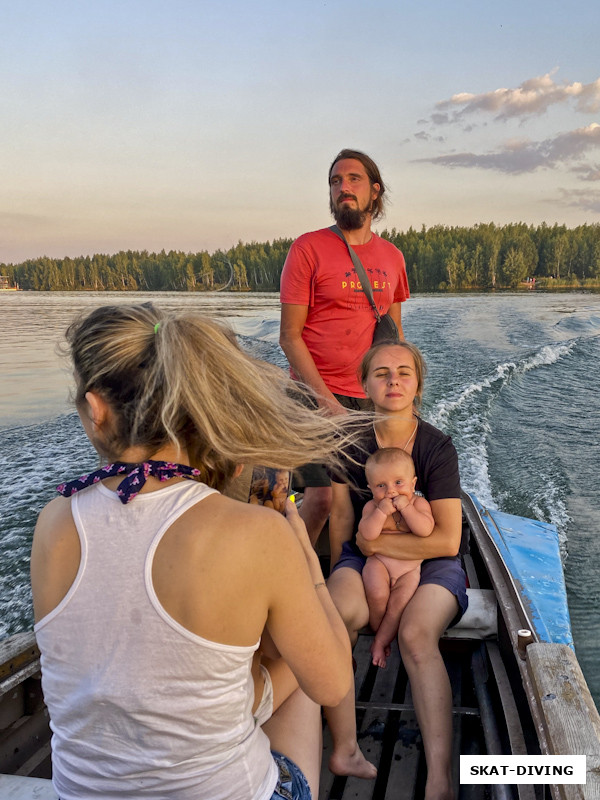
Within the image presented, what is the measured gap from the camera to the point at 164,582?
1008mm

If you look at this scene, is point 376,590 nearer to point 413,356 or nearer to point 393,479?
point 393,479

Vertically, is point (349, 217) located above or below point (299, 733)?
above

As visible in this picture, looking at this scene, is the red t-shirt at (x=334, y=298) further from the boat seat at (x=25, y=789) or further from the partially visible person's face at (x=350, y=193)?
the boat seat at (x=25, y=789)

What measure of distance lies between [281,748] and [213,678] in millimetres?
481

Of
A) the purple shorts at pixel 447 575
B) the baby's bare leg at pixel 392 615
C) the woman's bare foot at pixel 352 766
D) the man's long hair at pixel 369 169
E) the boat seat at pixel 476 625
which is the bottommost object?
the woman's bare foot at pixel 352 766

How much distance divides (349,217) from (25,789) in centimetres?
268

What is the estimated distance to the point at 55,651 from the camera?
1.09 m

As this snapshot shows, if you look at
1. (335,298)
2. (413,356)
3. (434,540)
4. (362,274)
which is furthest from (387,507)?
(362,274)

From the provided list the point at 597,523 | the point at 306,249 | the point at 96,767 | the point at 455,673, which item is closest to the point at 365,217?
the point at 306,249

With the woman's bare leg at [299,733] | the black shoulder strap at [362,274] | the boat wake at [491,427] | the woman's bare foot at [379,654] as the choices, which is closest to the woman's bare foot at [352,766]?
the woman's bare foot at [379,654]

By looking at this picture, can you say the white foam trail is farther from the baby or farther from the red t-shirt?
the baby

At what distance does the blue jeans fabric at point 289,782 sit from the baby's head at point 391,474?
3.68ft

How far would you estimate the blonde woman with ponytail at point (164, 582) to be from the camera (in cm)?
103

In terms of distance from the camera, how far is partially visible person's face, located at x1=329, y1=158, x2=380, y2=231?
3219 mm
